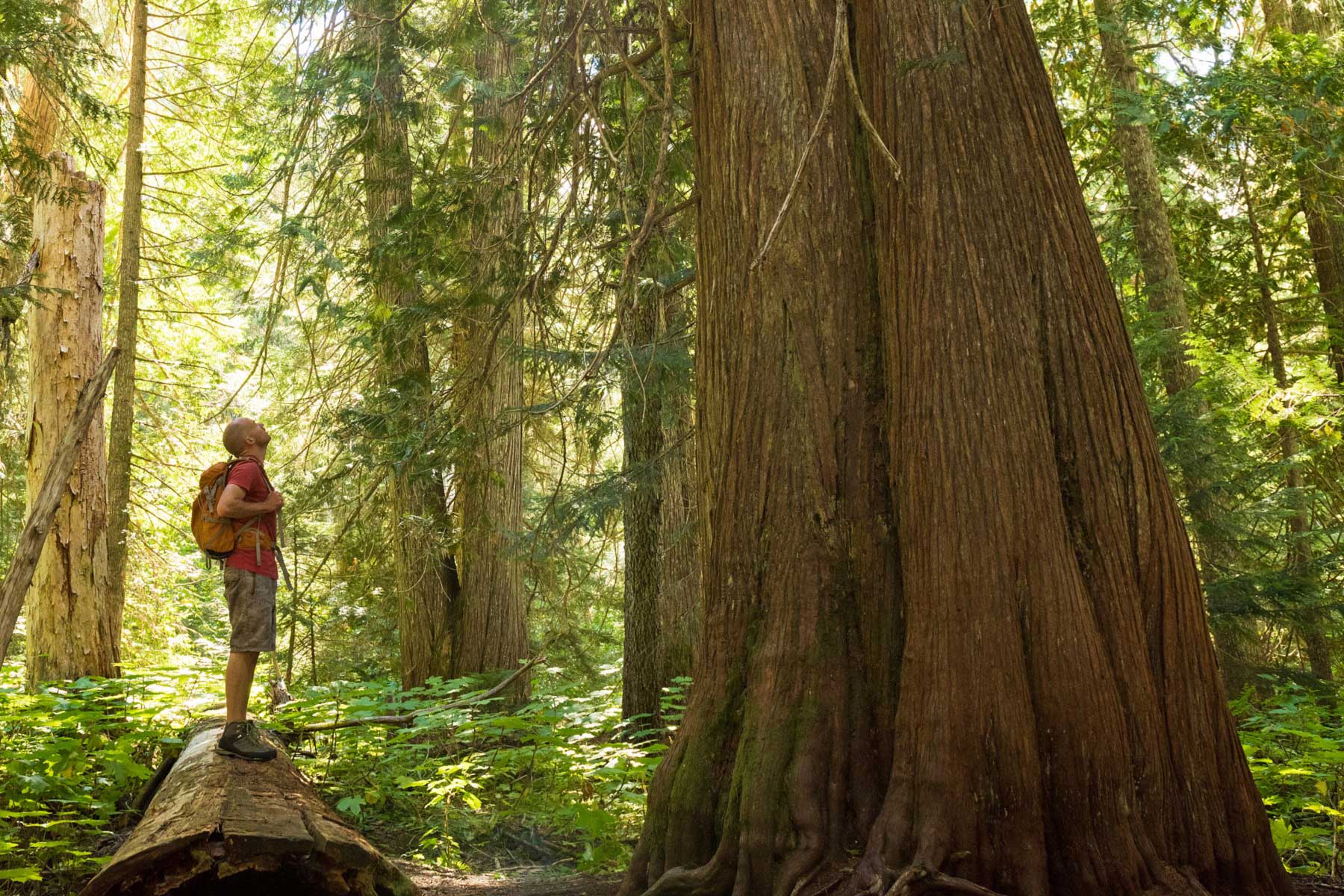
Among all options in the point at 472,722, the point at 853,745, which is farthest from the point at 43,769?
the point at 853,745

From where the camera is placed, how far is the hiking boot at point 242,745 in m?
5.14

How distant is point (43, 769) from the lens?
18.4 ft

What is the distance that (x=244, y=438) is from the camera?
5422 mm

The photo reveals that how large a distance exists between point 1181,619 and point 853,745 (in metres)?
1.22

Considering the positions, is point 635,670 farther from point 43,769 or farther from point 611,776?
point 43,769

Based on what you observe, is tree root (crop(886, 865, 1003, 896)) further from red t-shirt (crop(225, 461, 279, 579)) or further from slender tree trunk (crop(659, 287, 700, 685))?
slender tree trunk (crop(659, 287, 700, 685))

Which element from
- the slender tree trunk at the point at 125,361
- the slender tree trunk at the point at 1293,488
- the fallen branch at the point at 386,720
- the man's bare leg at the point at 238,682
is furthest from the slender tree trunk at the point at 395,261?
the slender tree trunk at the point at 1293,488

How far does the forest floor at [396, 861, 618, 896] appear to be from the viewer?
4.25 meters

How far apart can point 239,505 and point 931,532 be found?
12.0ft

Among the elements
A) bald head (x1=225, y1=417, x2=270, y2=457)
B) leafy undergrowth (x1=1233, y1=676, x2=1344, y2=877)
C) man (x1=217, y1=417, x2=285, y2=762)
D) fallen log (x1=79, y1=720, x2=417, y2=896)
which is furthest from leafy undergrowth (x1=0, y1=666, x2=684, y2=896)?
leafy undergrowth (x1=1233, y1=676, x2=1344, y2=877)

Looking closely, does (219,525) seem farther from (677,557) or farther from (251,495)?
(677,557)

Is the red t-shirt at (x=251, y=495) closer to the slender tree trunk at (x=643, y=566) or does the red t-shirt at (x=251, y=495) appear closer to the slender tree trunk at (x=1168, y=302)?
the slender tree trunk at (x=643, y=566)

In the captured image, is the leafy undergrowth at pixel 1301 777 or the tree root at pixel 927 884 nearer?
the tree root at pixel 927 884

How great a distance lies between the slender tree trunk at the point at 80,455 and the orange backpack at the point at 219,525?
17.6 feet
